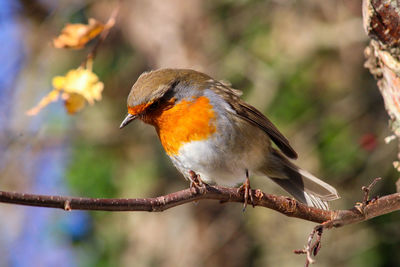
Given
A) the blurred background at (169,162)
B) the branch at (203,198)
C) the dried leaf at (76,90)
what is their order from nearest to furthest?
the branch at (203,198)
the dried leaf at (76,90)
the blurred background at (169,162)

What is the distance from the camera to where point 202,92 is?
3.11 meters

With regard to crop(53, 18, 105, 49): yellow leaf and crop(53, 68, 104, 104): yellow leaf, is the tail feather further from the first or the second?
crop(53, 18, 105, 49): yellow leaf

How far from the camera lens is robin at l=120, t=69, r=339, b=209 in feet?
9.60

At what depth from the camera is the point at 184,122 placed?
2.92 meters

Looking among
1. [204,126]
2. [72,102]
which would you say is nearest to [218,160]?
[204,126]

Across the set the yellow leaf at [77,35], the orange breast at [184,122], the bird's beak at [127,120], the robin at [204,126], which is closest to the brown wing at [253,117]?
the robin at [204,126]

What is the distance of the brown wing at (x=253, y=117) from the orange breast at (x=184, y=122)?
0.27 meters

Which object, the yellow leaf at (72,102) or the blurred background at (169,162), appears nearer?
the yellow leaf at (72,102)

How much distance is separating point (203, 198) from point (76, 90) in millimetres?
1509

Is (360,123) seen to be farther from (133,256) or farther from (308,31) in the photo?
(133,256)

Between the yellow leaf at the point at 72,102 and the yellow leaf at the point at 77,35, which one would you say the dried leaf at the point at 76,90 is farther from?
the yellow leaf at the point at 77,35

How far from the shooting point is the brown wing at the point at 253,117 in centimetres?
325

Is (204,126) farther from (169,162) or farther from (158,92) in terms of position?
(169,162)

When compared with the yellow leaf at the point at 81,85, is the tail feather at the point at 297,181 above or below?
below
